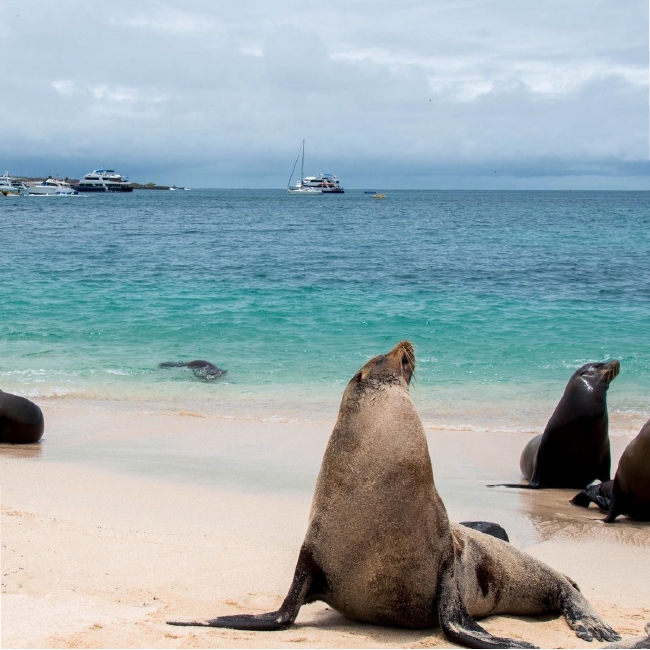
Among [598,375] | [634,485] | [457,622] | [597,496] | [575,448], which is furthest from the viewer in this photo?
[598,375]

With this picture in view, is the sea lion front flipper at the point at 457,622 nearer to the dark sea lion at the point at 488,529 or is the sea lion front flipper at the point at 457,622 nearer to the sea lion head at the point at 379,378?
the sea lion head at the point at 379,378

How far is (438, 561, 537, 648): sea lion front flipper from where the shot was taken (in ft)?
12.0

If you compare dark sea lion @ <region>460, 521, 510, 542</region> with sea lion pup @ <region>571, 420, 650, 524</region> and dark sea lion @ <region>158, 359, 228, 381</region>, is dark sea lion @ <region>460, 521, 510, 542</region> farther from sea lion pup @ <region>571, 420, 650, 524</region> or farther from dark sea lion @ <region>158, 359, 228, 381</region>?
dark sea lion @ <region>158, 359, 228, 381</region>

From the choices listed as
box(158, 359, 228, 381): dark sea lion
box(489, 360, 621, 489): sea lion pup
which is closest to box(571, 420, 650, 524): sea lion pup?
box(489, 360, 621, 489): sea lion pup

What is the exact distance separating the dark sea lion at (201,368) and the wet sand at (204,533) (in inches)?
115

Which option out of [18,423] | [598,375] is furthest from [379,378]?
[18,423]

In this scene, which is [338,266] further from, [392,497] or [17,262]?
[392,497]

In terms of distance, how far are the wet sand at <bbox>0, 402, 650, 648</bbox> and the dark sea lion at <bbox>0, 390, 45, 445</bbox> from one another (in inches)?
9.6

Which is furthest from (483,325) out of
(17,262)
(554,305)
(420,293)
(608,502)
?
(17,262)

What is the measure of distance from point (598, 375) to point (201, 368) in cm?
687

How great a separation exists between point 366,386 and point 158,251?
102 ft

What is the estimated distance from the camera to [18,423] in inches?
350

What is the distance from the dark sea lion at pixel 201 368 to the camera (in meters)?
13.0

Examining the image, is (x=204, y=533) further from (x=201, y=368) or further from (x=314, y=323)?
(x=314, y=323)
